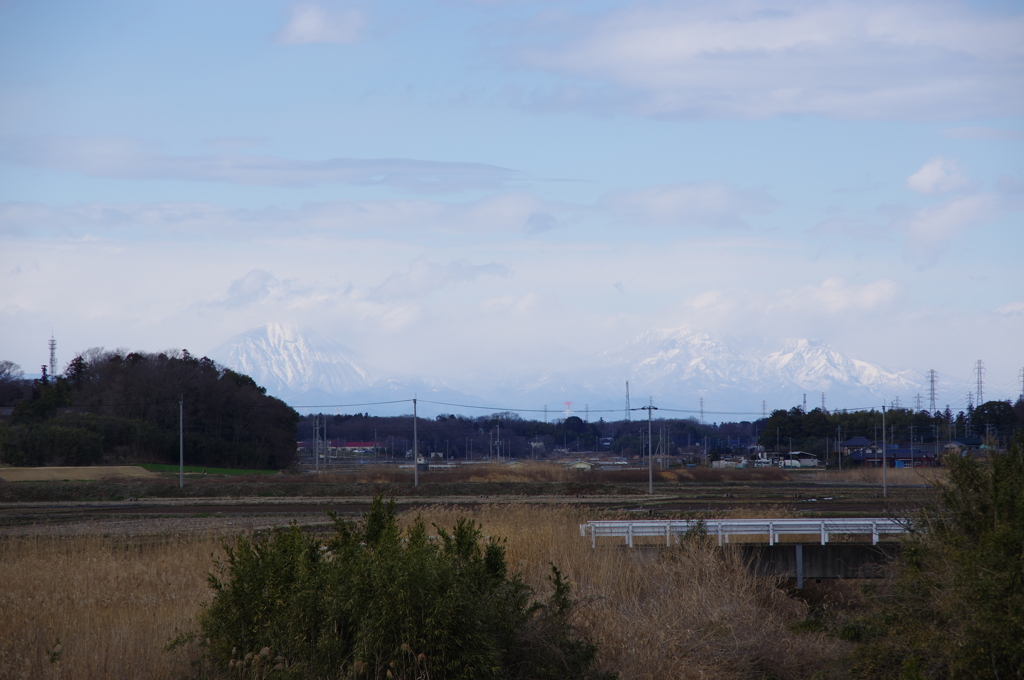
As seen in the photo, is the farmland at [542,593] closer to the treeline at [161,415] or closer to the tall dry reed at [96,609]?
the tall dry reed at [96,609]

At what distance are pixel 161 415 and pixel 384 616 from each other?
9716 cm

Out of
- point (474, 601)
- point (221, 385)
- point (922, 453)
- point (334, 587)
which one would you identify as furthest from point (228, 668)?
point (922, 453)

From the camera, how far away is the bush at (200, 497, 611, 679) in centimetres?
836

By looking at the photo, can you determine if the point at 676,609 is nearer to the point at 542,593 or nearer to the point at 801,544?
the point at 542,593

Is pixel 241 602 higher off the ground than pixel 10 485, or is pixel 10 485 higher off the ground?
pixel 241 602

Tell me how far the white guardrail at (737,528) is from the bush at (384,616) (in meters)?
9.91

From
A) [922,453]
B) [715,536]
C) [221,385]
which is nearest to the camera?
[715,536]

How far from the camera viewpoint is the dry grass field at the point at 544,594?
10.7m

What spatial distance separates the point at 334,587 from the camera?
876cm

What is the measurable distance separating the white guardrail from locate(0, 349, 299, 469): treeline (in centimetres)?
7543

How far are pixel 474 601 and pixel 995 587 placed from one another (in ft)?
20.0

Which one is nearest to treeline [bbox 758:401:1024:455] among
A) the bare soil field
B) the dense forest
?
the dense forest

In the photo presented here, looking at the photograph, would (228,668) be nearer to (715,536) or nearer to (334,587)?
(334,587)

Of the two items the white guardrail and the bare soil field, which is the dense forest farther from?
the white guardrail
